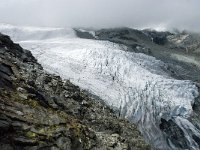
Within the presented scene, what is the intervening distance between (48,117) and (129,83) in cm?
4079

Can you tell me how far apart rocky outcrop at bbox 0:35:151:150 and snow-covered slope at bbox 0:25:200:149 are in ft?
71.1

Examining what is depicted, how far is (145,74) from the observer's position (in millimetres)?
70375

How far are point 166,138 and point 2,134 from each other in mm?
39704

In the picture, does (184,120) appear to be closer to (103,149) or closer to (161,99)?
(161,99)

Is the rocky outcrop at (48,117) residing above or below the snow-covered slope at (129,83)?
above

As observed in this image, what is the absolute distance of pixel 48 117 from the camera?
25.2 meters

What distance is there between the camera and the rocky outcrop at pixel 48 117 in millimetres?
Result: 22656

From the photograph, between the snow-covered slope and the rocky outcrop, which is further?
the snow-covered slope

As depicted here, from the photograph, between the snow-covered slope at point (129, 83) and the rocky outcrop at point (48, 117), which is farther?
the snow-covered slope at point (129, 83)

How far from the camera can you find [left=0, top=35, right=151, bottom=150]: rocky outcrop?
74.3ft

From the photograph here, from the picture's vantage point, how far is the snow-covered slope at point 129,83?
58031 mm

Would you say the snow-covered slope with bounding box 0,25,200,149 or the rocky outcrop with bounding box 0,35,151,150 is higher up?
the rocky outcrop with bounding box 0,35,151,150

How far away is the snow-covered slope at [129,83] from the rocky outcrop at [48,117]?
21.7 m

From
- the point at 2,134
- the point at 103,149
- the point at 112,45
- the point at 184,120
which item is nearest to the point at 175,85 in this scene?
the point at 184,120
